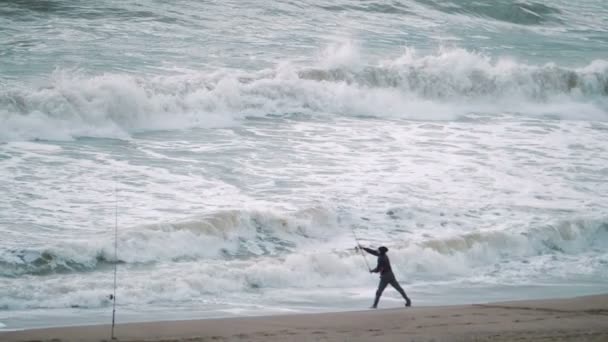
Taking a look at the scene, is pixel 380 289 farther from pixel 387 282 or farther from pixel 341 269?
pixel 341 269

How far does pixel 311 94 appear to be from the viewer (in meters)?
22.2

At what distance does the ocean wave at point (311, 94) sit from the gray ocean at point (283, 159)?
6 centimetres

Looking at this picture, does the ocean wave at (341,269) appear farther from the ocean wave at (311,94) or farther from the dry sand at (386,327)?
the ocean wave at (311,94)

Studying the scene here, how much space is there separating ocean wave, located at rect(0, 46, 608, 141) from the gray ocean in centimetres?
6

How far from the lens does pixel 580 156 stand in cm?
1861

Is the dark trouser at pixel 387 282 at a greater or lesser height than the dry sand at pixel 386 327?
lesser

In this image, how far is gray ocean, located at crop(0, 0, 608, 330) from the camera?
11.7 m

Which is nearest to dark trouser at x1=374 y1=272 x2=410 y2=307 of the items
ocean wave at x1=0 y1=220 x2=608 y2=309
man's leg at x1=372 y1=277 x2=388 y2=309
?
man's leg at x1=372 y1=277 x2=388 y2=309

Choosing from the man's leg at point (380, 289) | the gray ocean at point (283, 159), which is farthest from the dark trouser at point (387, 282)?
the gray ocean at point (283, 159)

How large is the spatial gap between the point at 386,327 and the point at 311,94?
44.2 feet

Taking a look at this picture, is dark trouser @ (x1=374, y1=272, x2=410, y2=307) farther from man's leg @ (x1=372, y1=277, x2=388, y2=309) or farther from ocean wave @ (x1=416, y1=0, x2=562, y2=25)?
ocean wave @ (x1=416, y1=0, x2=562, y2=25)

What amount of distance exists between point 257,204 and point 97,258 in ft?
10.5

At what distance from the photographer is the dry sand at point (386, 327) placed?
857 centimetres

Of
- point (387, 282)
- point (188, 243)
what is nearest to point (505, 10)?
point (188, 243)
